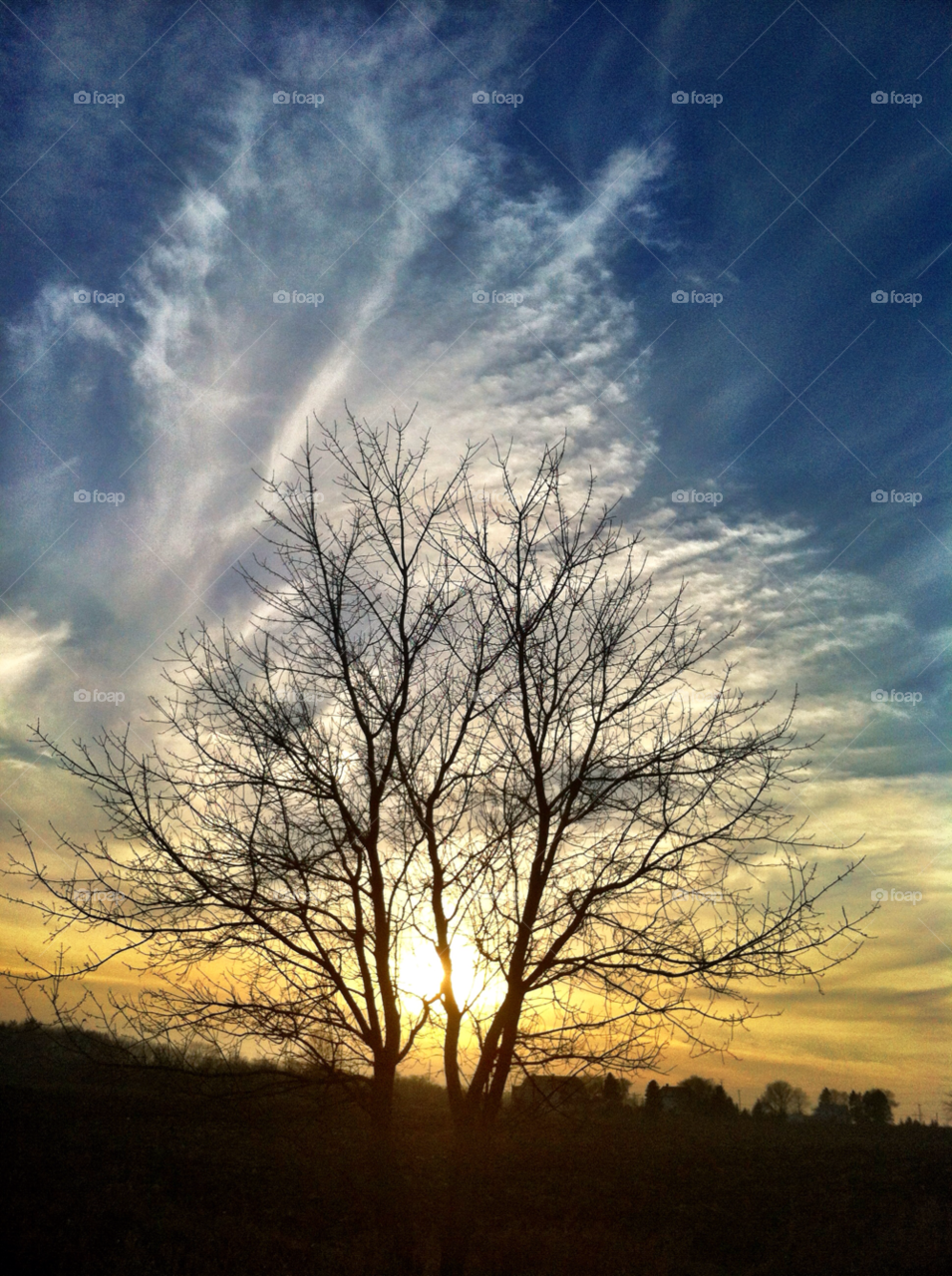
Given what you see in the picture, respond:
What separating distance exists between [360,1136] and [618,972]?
26.7 m

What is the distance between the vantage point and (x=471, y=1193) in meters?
5.77

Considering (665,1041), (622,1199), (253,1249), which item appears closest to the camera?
(665,1041)

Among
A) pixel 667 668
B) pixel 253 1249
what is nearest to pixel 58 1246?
pixel 253 1249

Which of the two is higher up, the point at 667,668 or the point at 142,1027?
the point at 667,668

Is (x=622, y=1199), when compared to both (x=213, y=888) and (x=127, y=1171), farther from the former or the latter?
Result: (x=213, y=888)

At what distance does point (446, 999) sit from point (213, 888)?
6.64 feet

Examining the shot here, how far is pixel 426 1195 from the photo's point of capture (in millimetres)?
20219

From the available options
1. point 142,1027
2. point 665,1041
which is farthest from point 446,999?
point 142,1027

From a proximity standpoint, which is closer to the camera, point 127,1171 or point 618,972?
point 618,972

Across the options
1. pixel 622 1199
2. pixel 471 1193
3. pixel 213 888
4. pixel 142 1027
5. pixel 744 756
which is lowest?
pixel 622 1199

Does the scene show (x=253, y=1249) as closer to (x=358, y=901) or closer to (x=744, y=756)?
(x=358, y=901)

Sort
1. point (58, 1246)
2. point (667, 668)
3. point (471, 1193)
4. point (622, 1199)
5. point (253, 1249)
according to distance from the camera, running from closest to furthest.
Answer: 1. point (471, 1193)
2. point (667, 668)
3. point (58, 1246)
4. point (253, 1249)
5. point (622, 1199)

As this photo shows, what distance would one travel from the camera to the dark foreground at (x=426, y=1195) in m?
14.8

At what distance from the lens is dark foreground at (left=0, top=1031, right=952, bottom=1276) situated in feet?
48.4
